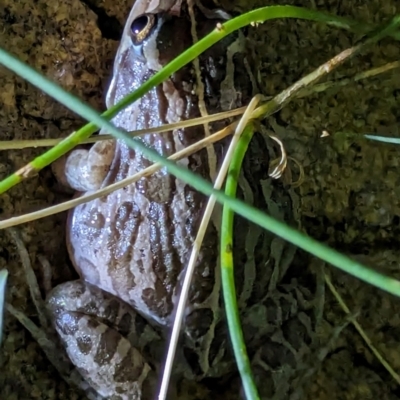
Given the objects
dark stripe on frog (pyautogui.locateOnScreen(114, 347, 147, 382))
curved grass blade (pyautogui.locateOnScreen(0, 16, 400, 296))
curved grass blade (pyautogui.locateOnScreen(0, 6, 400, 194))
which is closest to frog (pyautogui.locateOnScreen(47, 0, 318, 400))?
dark stripe on frog (pyautogui.locateOnScreen(114, 347, 147, 382))

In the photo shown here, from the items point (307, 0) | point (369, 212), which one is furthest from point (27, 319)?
point (307, 0)

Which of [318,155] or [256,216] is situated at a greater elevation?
[256,216]

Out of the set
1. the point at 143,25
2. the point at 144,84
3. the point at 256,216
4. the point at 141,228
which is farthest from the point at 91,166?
the point at 256,216

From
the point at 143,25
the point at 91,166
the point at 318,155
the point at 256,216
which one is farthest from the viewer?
the point at 318,155

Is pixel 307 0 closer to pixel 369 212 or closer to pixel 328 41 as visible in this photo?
pixel 328 41

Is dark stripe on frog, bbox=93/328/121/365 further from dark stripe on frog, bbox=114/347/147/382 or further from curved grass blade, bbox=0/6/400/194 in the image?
curved grass blade, bbox=0/6/400/194

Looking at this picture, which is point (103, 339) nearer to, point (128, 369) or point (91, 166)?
point (128, 369)
